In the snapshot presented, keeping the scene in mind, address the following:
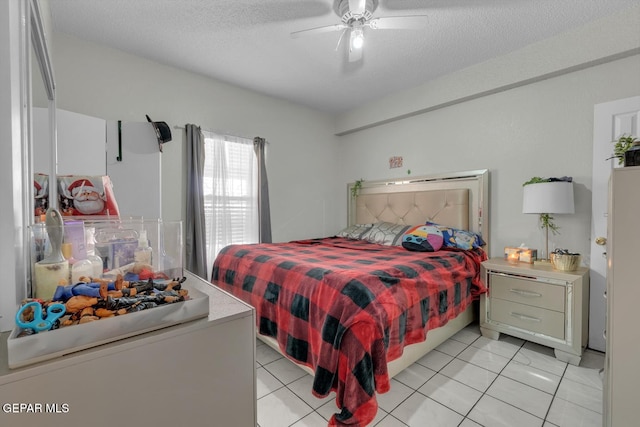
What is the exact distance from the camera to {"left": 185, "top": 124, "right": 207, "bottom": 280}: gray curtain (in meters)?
2.97

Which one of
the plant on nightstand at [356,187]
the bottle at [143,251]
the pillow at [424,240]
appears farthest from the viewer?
the plant on nightstand at [356,187]

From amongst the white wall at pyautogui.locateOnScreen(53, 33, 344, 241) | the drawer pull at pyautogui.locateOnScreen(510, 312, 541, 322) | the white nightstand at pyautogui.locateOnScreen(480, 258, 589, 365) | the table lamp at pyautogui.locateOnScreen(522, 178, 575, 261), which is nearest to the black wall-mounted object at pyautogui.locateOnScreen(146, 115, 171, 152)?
the white wall at pyautogui.locateOnScreen(53, 33, 344, 241)

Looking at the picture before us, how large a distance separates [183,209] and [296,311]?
1959 mm

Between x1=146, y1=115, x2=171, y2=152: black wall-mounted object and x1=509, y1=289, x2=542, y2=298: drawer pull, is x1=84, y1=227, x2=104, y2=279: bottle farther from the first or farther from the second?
x1=509, y1=289, x2=542, y2=298: drawer pull

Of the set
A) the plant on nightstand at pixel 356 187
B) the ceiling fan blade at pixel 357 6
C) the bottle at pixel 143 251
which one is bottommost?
the bottle at pixel 143 251

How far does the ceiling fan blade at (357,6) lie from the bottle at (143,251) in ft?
6.40

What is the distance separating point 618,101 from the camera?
2215 mm

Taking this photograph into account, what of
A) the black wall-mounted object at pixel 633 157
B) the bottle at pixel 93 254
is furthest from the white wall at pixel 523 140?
the bottle at pixel 93 254

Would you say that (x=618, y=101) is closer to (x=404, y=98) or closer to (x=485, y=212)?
(x=485, y=212)

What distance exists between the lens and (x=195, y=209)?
2996 mm

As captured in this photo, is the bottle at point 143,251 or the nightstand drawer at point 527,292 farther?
the nightstand drawer at point 527,292

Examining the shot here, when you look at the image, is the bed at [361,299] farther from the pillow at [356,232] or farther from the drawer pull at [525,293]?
the pillow at [356,232]

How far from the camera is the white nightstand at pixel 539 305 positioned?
2068 mm

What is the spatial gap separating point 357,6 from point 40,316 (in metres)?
2.26
